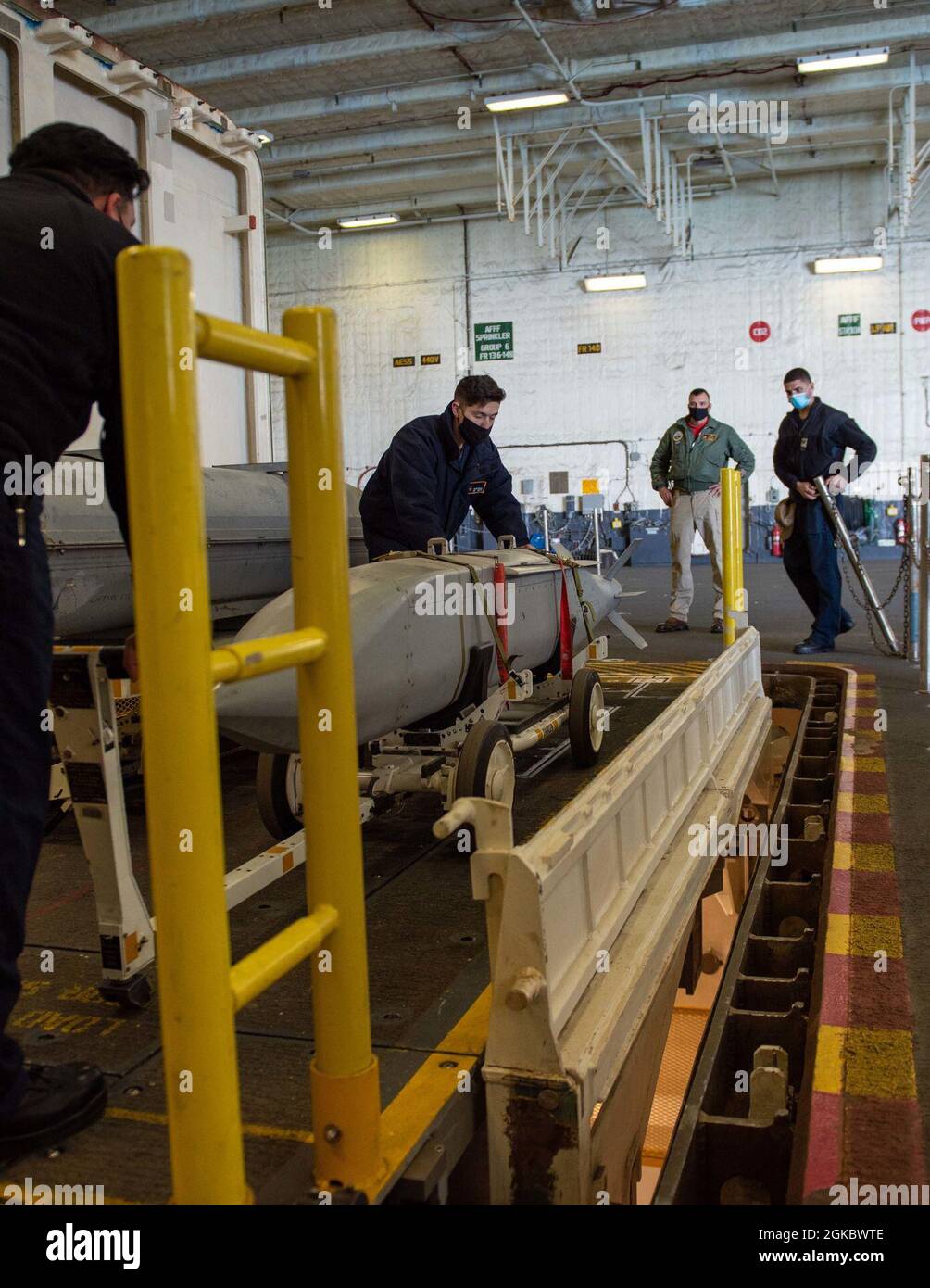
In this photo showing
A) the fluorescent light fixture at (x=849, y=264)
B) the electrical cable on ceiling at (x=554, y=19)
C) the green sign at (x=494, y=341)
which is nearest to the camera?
the electrical cable on ceiling at (x=554, y=19)

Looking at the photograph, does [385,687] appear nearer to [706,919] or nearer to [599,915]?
[599,915]

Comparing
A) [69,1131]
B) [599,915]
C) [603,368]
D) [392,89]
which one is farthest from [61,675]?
[603,368]

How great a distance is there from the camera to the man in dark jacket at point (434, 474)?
4.94 m

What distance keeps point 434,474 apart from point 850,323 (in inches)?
604

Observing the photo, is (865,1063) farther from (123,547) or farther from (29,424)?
(123,547)

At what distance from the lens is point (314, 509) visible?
159 centimetres

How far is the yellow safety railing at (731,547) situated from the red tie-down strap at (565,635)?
1.49 m

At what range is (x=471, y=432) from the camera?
504 cm

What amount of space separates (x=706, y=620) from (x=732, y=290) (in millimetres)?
10746

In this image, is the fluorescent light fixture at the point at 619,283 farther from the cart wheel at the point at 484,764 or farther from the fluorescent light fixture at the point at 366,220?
the cart wheel at the point at 484,764

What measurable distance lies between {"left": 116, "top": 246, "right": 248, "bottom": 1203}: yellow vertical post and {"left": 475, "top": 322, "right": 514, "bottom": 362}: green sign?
63.3 feet

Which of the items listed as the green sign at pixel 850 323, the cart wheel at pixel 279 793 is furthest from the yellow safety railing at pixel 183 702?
the green sign at pixel 850 323

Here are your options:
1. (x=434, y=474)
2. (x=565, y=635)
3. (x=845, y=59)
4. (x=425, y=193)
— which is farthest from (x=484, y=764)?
(x=425, y=193)

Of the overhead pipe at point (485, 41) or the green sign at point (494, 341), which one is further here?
the green sign at point (494, 341)
